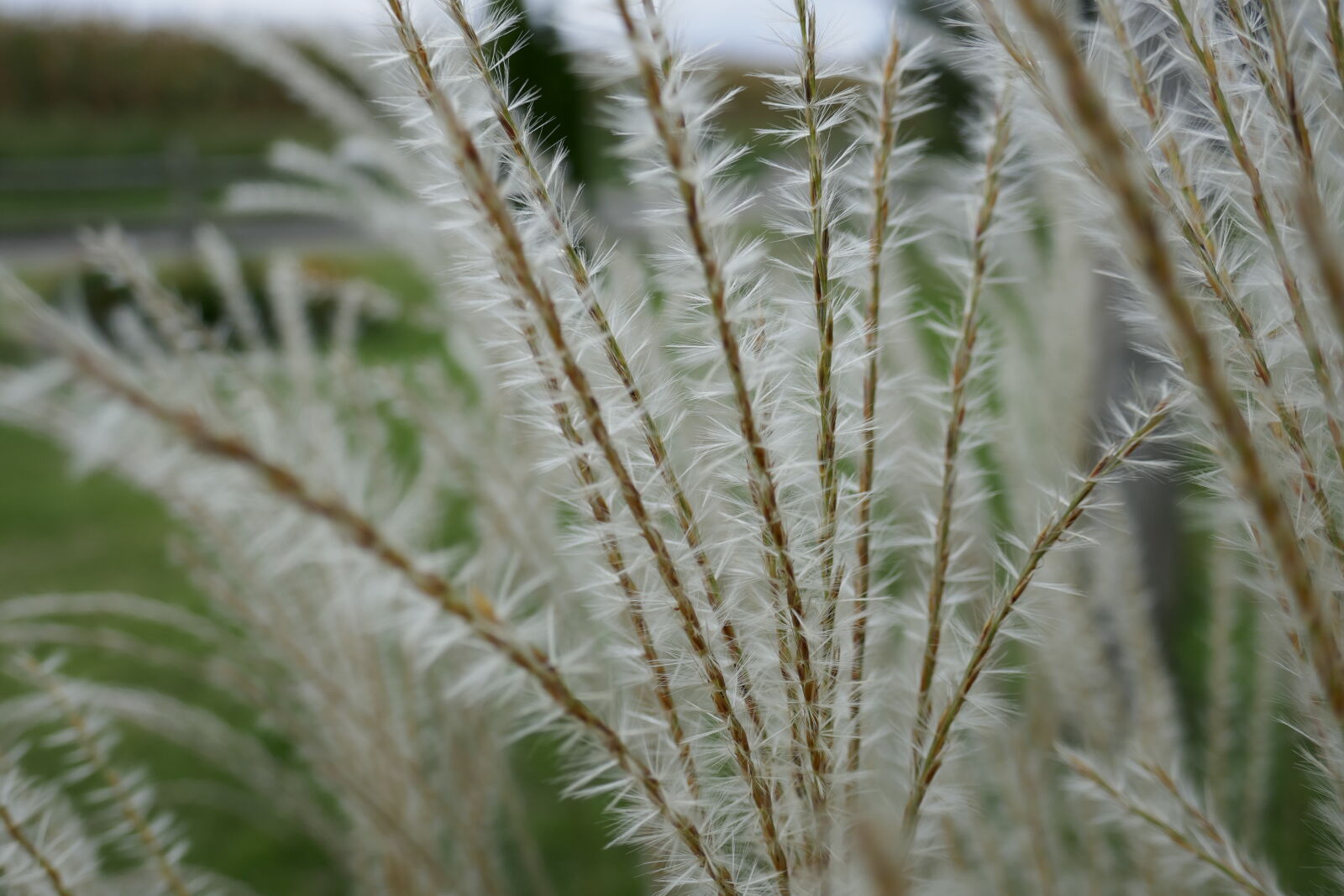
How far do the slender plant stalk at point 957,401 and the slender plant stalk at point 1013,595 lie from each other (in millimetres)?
19

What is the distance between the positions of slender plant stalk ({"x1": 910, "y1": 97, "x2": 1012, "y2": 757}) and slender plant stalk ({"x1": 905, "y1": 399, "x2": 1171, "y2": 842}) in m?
0.02

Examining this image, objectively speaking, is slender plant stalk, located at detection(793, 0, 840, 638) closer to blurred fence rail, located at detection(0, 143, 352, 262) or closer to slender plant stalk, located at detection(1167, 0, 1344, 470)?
slender plant stalk, located at detection(1167, 0, 1344, 470)

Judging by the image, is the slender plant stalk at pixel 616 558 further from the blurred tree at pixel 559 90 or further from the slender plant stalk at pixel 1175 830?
the blurred tree at pixel 559 90

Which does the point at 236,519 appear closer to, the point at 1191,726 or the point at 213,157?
the point at 1191,726

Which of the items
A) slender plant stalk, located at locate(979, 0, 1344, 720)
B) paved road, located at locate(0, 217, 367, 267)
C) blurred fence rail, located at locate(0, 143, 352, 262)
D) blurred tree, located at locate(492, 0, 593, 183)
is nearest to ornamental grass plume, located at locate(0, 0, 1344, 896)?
slender plant stalk, located at locate(979, 0, 1344, 720)

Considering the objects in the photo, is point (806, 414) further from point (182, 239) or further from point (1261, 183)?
point (182, 239)

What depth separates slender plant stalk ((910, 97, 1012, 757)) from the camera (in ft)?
1.25

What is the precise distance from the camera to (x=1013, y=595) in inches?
13.7

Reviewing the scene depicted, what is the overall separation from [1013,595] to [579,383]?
19 cm

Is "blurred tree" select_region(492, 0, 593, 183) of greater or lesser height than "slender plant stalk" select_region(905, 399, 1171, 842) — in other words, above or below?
above

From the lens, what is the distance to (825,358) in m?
0.35

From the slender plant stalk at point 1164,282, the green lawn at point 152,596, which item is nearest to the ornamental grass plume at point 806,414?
the slender plant stalk at point 1164,282

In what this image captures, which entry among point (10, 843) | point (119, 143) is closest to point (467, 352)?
point (10, 843)

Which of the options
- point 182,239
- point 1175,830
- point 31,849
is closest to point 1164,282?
point 1175,830
